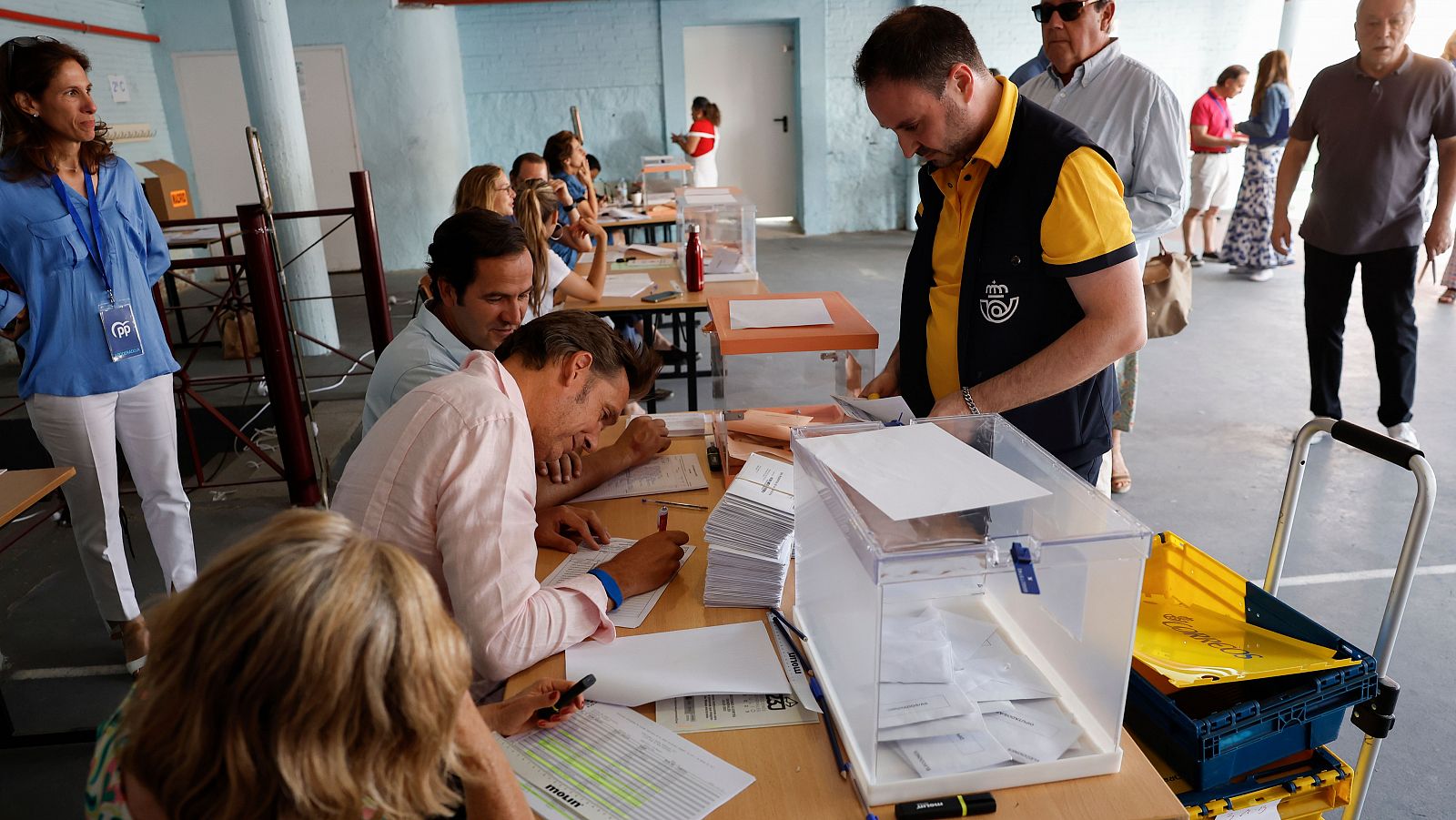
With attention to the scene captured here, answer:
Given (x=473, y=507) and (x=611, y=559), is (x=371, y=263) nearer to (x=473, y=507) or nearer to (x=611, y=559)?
(x=611, y=559)

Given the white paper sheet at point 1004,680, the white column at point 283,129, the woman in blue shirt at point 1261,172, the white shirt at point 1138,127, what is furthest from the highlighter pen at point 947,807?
the woman in blue shirt at point 1261,172

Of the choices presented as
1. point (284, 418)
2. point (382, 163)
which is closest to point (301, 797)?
point (284, 418)

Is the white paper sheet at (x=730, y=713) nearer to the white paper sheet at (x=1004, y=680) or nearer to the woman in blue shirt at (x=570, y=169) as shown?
the white paper sheet at (x=1004, y=680)

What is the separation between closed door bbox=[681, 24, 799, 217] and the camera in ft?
32.2

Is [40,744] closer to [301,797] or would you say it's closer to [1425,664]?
[301,797]

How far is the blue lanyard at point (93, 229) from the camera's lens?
231 centimetres

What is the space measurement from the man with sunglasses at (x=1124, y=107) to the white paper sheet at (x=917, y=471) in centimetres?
173

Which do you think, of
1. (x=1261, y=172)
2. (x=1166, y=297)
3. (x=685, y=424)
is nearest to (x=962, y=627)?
(x=685, y=424)

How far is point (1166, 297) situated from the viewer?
119 inches

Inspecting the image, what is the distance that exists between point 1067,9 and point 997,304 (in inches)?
53.6

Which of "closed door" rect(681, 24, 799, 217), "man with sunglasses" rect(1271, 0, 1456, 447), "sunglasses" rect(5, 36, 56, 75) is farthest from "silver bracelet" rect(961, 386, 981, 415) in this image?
"closed door" rect(681, 24, 799, 217)

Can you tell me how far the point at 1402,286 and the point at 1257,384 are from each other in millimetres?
1261

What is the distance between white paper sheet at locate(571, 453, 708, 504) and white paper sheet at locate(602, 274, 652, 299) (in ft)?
6.46

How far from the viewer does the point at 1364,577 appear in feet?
9.27
